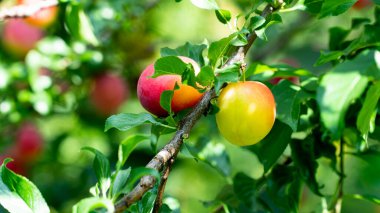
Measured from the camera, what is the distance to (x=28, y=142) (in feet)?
5.49

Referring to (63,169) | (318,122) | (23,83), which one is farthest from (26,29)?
(318,122)

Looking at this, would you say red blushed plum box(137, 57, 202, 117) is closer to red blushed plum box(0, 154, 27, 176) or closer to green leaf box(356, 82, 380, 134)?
green leaf box(356, 82, 380, 134)

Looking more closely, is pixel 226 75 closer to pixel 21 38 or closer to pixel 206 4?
pixel 206 4

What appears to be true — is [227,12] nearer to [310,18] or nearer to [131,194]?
[131,194]

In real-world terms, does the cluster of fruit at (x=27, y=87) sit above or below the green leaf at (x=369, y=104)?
below

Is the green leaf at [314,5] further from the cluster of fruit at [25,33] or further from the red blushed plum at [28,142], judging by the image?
the red blushed plum at [28,142]

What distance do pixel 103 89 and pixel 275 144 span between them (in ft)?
3.06

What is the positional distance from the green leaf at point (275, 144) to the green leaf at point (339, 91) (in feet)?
0.83

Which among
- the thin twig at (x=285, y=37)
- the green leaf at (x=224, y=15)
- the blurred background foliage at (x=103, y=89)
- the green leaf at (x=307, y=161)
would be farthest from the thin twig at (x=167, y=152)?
the thin twig at (x=285, y=37)

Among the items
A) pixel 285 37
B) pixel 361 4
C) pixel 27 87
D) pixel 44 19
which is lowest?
pixel 285 37

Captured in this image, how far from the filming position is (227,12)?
80cm

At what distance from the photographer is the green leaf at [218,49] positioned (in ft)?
2.47

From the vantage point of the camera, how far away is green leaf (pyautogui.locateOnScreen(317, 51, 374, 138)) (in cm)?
59

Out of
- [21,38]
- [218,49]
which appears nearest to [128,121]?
[218,49]
